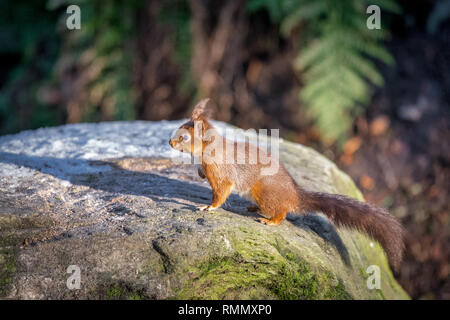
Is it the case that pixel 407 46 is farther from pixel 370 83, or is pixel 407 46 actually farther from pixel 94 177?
pixel 94 177

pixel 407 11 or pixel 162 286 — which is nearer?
pixel 162 286

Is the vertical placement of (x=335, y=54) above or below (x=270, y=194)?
above

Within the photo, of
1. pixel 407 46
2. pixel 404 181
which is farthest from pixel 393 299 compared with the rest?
pixel 407 46

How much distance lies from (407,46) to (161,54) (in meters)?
2.76

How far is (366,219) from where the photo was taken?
2.23 meters

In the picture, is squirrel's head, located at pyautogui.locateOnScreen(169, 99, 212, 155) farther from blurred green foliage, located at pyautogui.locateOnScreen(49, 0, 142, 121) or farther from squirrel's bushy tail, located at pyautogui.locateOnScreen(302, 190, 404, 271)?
blurred green foliage, located at pyautogui.locateOnScreen(49, 0, 142, 121)

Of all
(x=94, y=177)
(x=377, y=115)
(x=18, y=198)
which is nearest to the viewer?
(x=18, y=198)

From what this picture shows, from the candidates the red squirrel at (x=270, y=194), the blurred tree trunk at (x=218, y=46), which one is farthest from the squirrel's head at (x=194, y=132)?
the blurred tree trunk at (x=218, y=46)

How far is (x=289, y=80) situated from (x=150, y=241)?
410 centimetres

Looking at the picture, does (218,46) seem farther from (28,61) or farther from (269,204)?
(269,204)

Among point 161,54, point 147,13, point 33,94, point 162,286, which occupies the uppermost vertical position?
point 147,13

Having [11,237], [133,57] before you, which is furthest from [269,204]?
[133,57]

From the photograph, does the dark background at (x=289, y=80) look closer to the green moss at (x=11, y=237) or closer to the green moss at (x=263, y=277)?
the green moss at (x=263, y=277)

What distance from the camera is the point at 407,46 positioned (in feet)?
17.9
